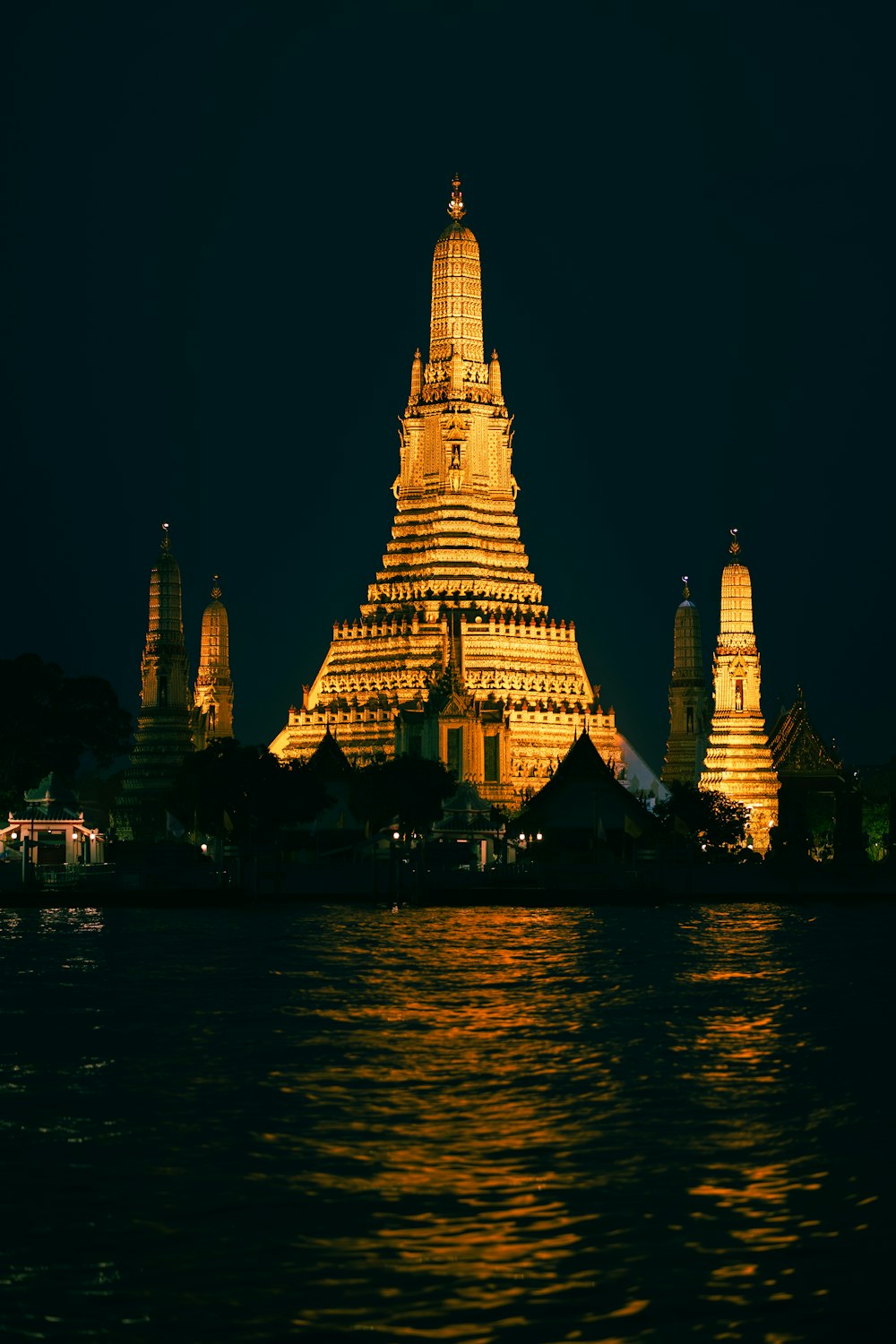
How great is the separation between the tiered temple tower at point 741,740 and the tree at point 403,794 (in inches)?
863

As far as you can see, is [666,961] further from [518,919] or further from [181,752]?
[181,752]

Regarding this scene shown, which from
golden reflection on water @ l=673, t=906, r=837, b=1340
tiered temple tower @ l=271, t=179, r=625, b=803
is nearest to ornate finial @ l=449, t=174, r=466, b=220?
tiered temple tower @ l=271, t=179, r=625, b=803

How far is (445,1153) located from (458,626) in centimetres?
9367

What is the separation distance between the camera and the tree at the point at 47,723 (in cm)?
10656

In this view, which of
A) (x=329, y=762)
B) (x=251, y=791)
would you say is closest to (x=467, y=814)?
(x=251, y=791)

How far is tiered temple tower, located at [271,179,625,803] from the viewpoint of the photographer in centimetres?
12306

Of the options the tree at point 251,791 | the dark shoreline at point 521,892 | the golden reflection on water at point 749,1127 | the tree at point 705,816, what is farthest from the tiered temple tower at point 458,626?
the golden reflection on water at point 749,1127

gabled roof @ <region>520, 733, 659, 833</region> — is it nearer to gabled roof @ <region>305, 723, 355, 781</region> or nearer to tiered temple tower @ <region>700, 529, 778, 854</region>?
gabled roof @ <region>305, 723, 355, 781</region>

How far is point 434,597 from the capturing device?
12900cm

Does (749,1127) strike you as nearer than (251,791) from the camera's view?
Yes

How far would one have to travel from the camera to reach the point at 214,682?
5571 inches

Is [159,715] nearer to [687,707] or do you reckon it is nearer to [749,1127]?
[687,707]

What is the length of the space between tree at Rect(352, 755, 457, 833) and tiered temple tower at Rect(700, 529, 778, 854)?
71.9ft

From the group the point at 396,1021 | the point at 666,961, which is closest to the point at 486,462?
the point at 666,961
